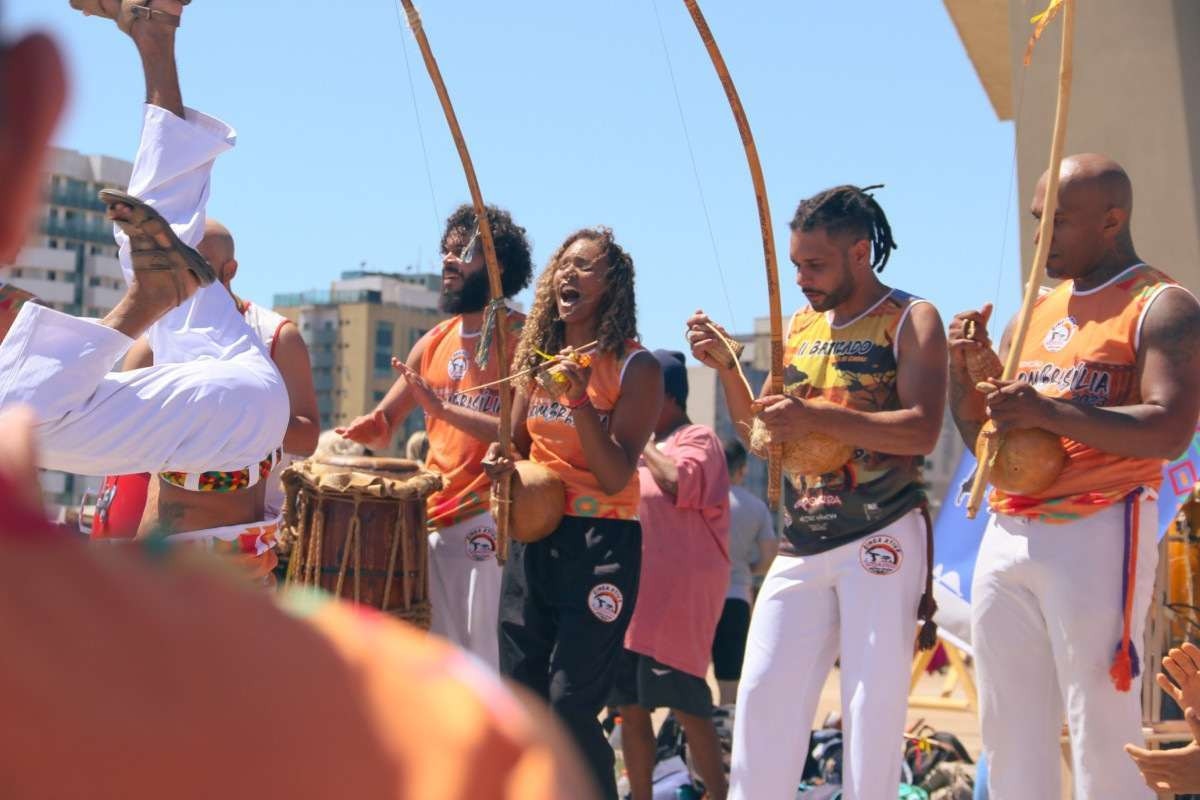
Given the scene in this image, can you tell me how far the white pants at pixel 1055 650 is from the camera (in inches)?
185

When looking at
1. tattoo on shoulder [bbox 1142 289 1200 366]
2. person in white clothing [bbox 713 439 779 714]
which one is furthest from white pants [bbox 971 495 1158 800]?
person in white clothing [bbox 713 439 779 714]

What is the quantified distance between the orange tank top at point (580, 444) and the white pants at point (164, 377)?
1.84 m

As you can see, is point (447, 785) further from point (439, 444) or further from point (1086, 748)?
point (439, 444)

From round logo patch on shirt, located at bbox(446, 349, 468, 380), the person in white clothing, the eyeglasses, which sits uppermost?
the eyeglasses

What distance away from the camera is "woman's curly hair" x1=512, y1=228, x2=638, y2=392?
6113mm

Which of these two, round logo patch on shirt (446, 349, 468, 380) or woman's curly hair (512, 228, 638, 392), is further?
round logo patch on shirt (446, 349, 468, 380)

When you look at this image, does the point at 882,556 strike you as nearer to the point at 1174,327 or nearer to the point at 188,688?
the point at 1174,327

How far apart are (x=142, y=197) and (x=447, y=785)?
3.41 m

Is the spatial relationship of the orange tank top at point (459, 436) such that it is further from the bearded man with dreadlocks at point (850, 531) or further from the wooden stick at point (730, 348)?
the bearded man with dreadlocks at point (850, 531)

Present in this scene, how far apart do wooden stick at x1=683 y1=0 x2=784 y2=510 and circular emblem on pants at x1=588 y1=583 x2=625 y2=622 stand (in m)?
0.66

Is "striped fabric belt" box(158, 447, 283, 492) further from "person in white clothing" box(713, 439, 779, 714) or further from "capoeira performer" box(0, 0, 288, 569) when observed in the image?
"person in white clothing" box(713, 439, 779, 714)

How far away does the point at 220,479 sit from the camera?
452 centimetres

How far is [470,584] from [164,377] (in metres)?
3.03

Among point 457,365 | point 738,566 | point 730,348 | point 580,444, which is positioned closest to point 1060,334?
point 730,348
